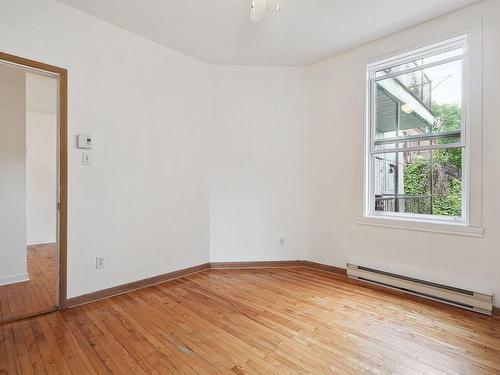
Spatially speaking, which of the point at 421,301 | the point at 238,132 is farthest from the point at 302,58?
the point at 421,301

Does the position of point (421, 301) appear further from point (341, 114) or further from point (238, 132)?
point (238, 132)

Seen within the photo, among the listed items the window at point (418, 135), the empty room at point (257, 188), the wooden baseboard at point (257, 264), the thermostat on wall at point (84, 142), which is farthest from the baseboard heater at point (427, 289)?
the thermostat on wall at point (84, 142)

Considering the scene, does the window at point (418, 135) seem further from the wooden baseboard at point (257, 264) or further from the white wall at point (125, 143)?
the white wall at point (125, 143)

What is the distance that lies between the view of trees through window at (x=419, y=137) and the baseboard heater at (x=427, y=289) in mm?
765

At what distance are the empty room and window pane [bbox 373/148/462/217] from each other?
0.02m

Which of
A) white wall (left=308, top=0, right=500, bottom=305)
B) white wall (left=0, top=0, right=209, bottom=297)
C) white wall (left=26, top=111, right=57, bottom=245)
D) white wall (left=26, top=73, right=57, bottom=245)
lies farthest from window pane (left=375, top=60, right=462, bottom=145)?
white wall (left=26, top=111, right=57, bottom=245)

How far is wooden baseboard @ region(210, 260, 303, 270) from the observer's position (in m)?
3.94

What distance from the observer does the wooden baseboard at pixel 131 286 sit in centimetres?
270

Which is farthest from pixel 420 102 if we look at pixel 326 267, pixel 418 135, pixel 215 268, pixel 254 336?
pixel 215 268

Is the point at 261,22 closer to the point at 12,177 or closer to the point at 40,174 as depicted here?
the point at 12,177

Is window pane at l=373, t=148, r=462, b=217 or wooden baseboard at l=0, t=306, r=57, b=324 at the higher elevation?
window pane at l=373, t=148, r=462, b=217

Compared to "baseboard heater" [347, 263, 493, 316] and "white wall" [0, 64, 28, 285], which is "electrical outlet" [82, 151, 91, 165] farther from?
"baseboard heater" [347, 263, 493, 316]

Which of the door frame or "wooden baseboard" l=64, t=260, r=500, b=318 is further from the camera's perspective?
"wooden baseboard" l=64, t=260, r=500, b=318

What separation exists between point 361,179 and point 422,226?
2.84ft
